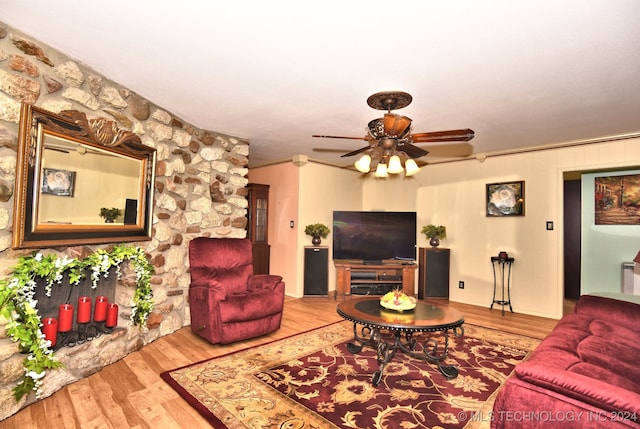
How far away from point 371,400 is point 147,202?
8.48ft

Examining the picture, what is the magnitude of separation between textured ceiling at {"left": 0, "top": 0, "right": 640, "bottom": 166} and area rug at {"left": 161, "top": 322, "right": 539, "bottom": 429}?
2.34 m

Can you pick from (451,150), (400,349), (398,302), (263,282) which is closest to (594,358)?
(398,302)

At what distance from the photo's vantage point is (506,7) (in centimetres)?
177

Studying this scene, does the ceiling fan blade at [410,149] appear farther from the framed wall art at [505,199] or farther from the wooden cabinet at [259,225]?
the wooden cabinet at [259,225]

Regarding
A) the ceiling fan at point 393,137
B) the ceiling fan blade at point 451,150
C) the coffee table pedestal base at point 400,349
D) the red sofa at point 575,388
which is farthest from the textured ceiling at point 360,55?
the coffee table pedestal base at point 400,349

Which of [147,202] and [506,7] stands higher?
[506,7]

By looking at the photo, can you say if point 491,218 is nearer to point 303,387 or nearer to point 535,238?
point 535,238

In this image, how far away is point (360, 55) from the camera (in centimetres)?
230

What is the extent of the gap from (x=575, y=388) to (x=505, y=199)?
416 centimetres

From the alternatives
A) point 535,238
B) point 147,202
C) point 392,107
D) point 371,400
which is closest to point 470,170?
point 535,238

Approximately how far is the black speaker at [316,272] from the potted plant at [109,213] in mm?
3002

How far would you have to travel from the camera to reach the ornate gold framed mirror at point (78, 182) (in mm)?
2113

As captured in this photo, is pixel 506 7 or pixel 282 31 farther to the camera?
pixel 282 31

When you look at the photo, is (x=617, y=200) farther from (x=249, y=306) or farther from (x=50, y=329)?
(x=50, y=329)
